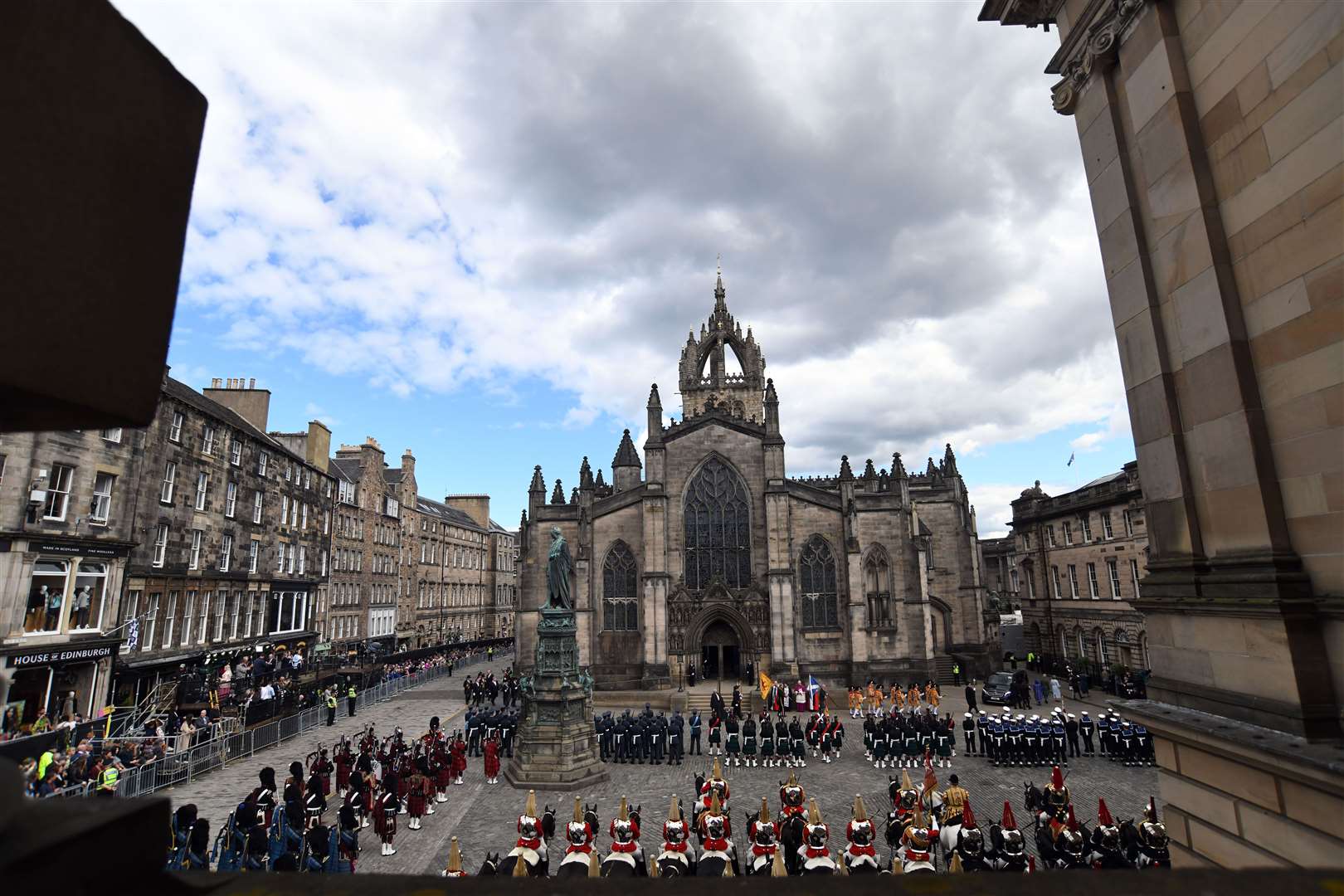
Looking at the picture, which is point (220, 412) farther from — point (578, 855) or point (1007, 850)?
point (1007, 850)

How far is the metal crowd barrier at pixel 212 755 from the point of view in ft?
50.0

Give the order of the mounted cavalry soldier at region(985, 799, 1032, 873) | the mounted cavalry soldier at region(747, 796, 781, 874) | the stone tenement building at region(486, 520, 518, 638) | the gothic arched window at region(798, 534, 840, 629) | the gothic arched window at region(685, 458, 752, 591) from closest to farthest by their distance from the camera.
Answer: the mounted cavalry soldier at region(747, 796, 781, 874)
the mounted cavalry soldier at region(985, 799, 1032, 873)
the gothic arched window at region(798, 534, 840, 629)
the gothic arched window at region(685, 458, 752, 591)
the stone tenement building at region(486, 520, 518, 638)

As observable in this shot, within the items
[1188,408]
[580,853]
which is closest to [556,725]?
[580,853]

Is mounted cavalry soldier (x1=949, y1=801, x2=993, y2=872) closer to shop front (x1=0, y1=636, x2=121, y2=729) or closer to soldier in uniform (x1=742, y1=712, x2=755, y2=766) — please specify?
soldier in uniform (x1=742, y1=712, x2=755, y2=766)

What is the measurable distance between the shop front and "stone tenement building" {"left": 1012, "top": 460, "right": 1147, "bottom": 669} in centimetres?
3909

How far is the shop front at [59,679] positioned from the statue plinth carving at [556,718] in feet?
40.3

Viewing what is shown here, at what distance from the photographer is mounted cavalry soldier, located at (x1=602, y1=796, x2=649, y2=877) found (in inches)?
379

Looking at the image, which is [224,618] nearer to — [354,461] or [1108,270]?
[354,461]

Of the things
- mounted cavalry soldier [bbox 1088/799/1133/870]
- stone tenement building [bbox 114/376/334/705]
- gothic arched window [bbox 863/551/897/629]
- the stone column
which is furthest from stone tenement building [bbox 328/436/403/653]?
the stone column

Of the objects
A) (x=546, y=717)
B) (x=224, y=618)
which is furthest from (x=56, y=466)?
(x=546, y=717)

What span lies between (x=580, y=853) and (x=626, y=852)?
775 mm

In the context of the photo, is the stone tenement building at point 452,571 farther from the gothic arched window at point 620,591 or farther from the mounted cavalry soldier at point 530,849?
the mounted cavalry soldier at point 530,849

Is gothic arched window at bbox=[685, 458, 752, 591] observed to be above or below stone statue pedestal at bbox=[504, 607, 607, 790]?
above

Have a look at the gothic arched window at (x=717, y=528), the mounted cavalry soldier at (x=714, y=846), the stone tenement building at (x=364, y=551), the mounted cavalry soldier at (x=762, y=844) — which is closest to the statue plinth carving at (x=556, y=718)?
the mounted cavalry soldier at (x=714, y=846)
